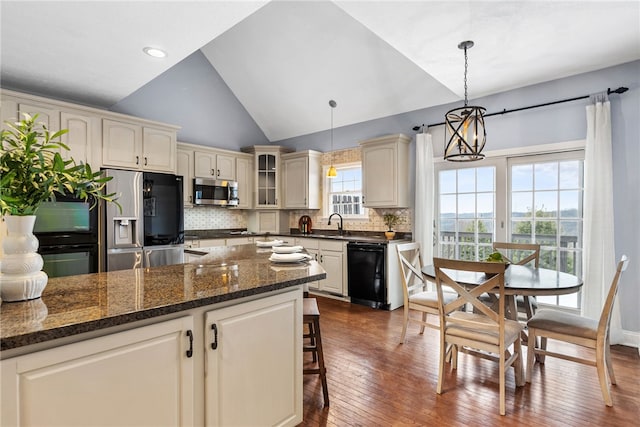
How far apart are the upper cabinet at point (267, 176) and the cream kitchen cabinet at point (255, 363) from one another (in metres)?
4.22

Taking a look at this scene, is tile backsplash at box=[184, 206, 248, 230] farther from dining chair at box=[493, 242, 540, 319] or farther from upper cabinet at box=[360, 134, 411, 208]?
dining chair at box=[493, 242, 540, 319]

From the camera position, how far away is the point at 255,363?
1.55 m

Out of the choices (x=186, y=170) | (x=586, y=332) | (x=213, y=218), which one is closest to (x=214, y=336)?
(x=586, y=332)

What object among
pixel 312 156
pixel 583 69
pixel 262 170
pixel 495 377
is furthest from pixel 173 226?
pixel 583 69

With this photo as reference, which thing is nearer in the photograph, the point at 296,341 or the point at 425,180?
the point at 296,341

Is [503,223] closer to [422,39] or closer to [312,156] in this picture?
[422,39]

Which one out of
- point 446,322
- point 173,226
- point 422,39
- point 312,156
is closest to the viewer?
point 446,322

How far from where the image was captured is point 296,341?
1750 mm

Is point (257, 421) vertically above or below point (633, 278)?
below

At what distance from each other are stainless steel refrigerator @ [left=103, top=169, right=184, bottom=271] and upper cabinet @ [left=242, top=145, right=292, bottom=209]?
1681 mm

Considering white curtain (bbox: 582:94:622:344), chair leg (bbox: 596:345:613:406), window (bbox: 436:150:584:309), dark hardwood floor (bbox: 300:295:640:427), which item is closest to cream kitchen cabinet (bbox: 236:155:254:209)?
window (bbox: 436:150:584:309)

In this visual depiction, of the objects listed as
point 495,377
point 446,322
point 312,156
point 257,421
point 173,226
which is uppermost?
point 312,156

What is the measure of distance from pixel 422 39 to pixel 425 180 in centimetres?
196

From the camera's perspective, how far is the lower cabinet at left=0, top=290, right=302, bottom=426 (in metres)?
0.97
